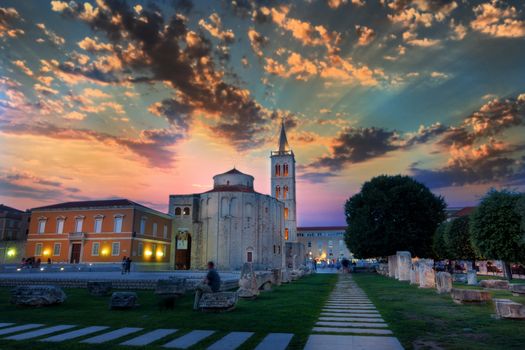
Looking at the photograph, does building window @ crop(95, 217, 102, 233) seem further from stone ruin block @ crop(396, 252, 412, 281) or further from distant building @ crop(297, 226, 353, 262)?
distant building @ crop(297, 226, 353, 262)

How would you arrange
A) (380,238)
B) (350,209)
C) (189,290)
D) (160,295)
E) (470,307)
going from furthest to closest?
(350,209)
(380,238)
(189,290)
(160,295)
(470,307)

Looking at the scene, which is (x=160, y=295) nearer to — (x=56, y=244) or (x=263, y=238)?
(x=56, y=244)

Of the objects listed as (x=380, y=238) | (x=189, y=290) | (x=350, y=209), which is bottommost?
(x=189, y=290)

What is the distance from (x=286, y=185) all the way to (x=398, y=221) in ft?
141

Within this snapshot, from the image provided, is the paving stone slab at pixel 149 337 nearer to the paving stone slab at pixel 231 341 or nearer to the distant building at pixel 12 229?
the paving stone slab at pixel 231 341

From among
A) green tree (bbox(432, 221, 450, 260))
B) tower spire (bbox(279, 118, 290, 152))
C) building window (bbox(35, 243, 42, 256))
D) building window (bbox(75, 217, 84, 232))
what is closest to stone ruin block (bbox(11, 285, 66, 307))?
building window (bbox(75, 217, 84, 232))

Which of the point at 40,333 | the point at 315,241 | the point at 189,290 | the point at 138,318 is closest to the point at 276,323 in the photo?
the point at 138,318

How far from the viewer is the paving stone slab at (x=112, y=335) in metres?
6.83

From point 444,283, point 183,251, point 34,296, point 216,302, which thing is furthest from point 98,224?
point 444,283

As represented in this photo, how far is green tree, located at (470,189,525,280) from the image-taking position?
2281 cm

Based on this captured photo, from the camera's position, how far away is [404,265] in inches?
1135

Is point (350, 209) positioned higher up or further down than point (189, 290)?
higher up

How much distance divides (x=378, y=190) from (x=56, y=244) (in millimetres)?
42215

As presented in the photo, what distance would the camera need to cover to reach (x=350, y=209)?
46969 mm
